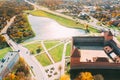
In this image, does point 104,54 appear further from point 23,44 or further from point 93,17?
point 93,17

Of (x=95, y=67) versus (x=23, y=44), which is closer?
(x=95, y=67)

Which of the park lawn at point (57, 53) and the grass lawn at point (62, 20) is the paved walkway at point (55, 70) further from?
the grass lawn at point (62, 20)

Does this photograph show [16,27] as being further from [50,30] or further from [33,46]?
[33,46]

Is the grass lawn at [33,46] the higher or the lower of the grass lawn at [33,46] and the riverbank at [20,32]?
the lower

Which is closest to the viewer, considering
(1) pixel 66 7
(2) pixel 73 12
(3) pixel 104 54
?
(3) pixel 104 54

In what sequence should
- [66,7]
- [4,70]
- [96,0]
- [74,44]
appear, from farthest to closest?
1. [96,0]
2. [66,7]
3. [74,44]
4. [4,70]

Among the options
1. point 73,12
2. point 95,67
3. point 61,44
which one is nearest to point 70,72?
point 95,67

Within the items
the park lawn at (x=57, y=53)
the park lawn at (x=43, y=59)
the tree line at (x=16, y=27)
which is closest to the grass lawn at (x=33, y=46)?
the park lawn at (x=43, y=59)

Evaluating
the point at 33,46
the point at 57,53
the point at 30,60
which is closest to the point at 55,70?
the point at 30,60
